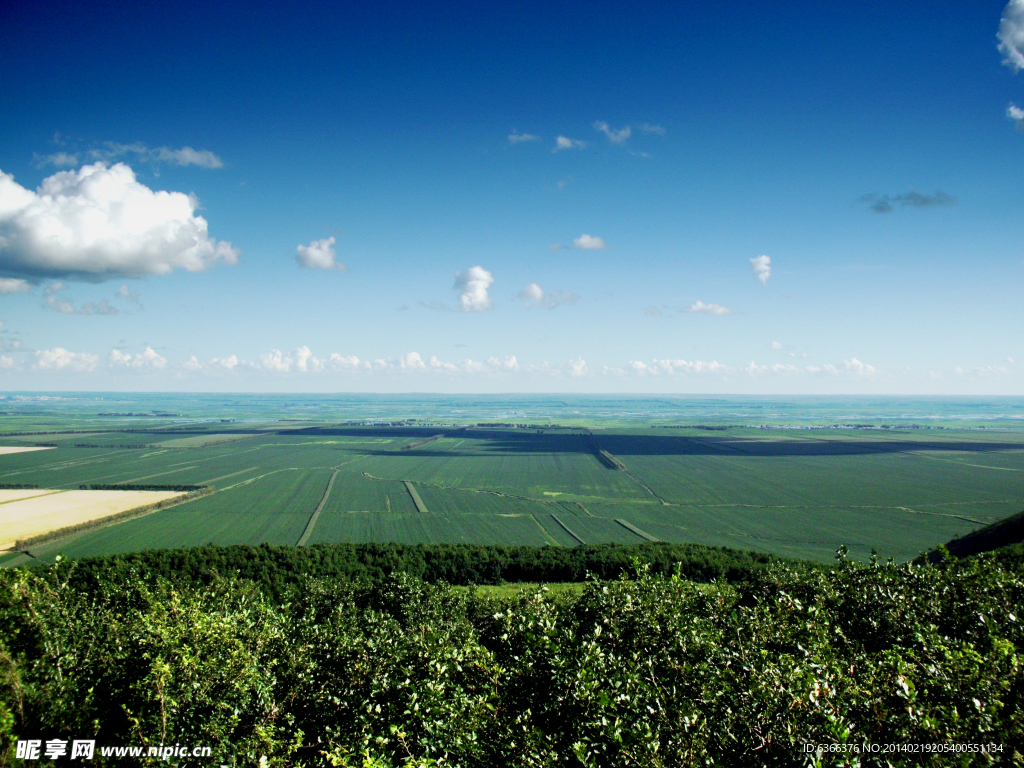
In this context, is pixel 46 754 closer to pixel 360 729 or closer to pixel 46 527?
pixel 360 729

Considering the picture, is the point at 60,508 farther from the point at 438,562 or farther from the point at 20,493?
the point at 438,562

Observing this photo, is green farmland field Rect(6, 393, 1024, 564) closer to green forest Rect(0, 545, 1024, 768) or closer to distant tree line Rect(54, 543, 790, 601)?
distant tree line Rect(54, 543, 790, 601)

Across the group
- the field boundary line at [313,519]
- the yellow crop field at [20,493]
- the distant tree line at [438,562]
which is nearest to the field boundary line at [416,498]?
the field boundary line at [313,519]

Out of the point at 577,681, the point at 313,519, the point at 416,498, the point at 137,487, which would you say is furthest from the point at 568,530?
the point at 137,487

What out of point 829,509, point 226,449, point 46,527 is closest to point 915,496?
point 829,509

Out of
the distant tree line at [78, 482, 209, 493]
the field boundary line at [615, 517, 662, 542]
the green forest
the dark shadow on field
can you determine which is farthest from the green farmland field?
the green forest

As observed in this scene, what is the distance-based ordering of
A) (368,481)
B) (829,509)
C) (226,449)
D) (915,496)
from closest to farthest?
(829,509), (915,496), (368,481), (226,449)
